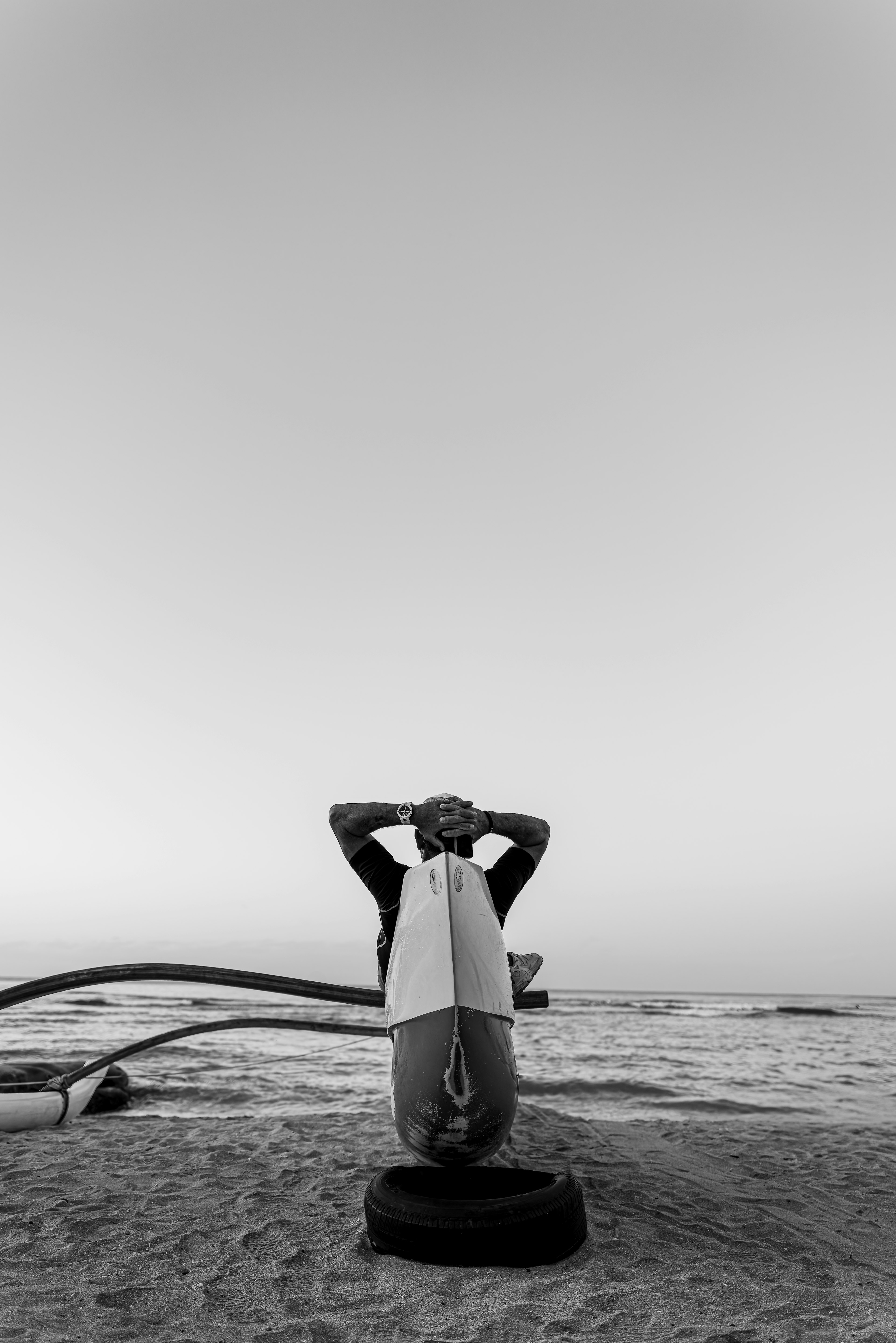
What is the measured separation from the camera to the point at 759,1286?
343 cm

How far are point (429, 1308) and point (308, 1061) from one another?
34.9ft

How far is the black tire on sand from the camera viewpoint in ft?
11.2

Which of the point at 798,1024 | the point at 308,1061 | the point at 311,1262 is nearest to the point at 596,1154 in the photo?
the point at 311,1262

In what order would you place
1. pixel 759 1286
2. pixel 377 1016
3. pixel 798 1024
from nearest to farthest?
pixel 759 1286 → pixel 377 1016 → pixel 798 1024

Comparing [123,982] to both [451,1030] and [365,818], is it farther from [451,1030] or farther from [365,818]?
[451,1030]

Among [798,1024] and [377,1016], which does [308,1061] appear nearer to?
[377,1016]

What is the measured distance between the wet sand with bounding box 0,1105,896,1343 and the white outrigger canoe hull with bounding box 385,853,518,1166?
552mm

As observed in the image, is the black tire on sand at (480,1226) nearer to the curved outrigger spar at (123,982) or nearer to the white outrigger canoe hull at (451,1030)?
the white outrigger canoe hull at (451,1030)

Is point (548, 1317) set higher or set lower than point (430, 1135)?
lower

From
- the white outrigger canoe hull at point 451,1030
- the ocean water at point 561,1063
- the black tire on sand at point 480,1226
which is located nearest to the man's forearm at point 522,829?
the white outrigger canoe hull at point 451,1030

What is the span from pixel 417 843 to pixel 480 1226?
75.3 inches

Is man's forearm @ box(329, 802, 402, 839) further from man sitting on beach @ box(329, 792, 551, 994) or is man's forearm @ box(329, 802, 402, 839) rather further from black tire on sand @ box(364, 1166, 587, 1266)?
black tire on sand @ box(364, 1166, 587, 1266)

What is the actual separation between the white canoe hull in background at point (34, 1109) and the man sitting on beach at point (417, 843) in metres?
4.29

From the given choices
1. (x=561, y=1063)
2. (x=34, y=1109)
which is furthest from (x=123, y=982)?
(x=561, y=1063)
